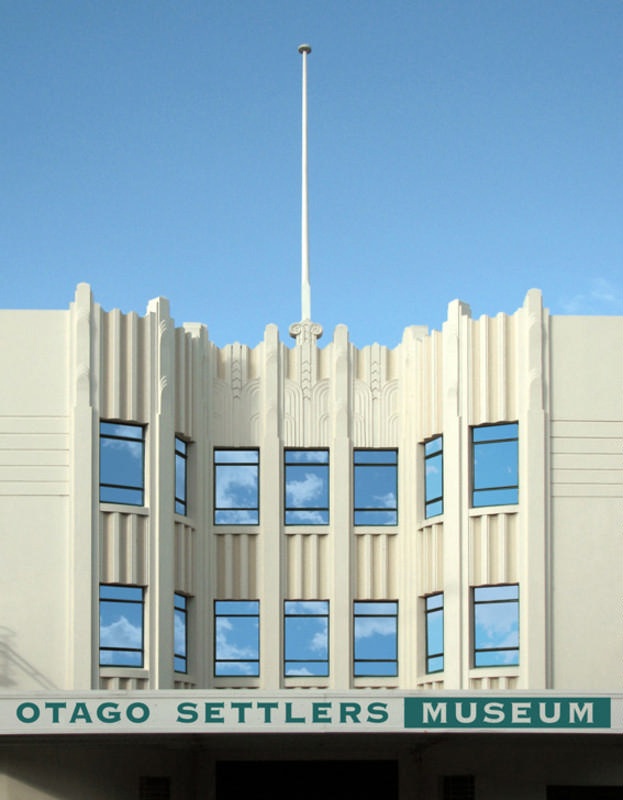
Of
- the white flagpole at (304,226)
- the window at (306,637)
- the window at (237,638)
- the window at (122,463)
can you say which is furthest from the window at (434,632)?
the white flagpole at (304,226)

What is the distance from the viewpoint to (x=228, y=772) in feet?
119

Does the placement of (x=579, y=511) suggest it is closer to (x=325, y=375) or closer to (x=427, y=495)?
(x=427, y=495)

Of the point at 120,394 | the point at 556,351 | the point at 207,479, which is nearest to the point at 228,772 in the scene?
the point at 207,479

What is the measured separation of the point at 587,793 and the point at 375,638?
6113 millimetres

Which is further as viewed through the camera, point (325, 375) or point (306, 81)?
point (306, 81)

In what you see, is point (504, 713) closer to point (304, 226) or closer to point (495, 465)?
point (495, 465)

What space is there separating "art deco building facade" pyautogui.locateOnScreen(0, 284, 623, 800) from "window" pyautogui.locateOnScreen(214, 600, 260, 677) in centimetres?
5

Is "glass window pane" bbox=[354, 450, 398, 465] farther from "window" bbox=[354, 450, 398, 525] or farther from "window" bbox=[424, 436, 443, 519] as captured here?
"window" bbox=[424, 436, 443, 519]

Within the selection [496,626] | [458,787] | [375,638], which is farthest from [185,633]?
[496,626]

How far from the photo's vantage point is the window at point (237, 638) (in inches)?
1436

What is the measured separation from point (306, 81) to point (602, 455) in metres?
13.8

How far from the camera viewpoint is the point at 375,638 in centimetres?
3684

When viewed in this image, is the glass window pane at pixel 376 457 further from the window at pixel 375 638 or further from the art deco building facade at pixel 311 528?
the window at pixel 375 638

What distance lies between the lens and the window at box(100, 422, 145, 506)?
3450cm
